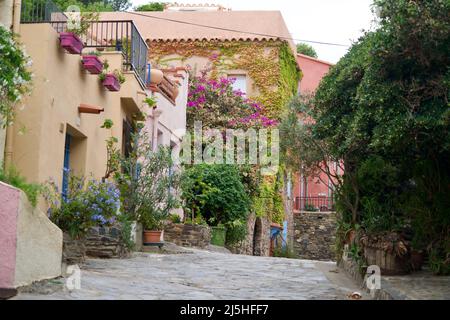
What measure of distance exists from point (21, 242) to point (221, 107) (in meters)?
19.1

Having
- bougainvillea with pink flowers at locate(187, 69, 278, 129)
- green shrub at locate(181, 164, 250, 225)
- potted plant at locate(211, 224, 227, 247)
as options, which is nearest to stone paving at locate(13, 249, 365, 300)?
potted plant at locate(211, 224, 227, 247)

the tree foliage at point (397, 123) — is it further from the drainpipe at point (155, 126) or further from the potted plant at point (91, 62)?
the drainpipe at point (155, 126)

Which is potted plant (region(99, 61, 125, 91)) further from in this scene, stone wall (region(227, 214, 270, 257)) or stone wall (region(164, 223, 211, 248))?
stone wall (region(227, 214, 270, 257))

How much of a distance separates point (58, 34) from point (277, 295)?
5963 mm

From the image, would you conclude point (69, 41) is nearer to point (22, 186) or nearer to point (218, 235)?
point (22, 186)

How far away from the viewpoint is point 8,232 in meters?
7.81

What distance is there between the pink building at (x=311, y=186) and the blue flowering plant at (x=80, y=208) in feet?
81.9

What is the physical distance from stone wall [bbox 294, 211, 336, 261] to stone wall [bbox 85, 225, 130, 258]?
21736 millimetres

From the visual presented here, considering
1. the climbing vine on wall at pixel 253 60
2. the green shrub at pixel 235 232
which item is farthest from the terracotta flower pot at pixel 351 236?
the climbing vine on wall at pixel 253 60

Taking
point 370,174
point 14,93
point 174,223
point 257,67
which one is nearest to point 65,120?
point 14,93

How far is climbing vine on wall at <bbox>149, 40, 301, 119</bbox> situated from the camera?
1118 inches
